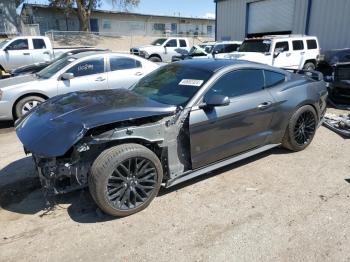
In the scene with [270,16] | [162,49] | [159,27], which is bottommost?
[162,49]

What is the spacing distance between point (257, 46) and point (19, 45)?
34.1 ft

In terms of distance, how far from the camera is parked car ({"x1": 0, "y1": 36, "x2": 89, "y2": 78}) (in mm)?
14023

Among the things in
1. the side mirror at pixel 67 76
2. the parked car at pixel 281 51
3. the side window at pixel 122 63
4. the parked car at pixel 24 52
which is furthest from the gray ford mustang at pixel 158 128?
the parked car at pixel 24 52

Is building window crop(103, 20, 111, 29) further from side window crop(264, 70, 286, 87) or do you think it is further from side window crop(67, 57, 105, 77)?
side window crop(264, 70, 286, 87)

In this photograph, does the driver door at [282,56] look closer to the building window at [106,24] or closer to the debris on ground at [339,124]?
the debris on ground at [339,124]

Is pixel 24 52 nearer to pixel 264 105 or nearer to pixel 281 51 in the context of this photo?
pixel 281 51

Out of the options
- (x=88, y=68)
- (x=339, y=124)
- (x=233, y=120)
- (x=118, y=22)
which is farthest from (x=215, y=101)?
(x=118, y=22)

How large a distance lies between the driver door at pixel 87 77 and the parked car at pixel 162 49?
12194mm

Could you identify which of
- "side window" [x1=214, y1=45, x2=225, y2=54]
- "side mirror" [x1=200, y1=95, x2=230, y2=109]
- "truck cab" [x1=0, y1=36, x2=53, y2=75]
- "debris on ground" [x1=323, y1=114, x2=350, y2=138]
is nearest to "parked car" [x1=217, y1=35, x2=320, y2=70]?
"side window" [x1=214, y1=45, x2=225, y2=54]

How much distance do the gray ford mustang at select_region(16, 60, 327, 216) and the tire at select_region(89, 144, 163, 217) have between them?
0.03ft

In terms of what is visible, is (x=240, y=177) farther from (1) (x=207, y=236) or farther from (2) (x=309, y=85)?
(2) (x=309, y=85)

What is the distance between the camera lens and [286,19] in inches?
752

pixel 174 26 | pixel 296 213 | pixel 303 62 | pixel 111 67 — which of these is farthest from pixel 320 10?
pixel 174 26

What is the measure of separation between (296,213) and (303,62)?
11701mm
